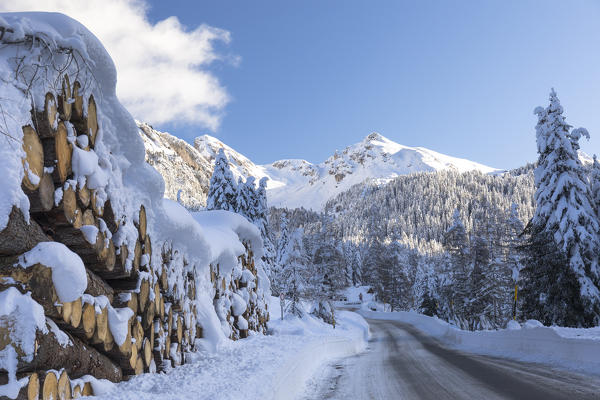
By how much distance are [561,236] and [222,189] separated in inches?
861

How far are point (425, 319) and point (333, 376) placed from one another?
24.7 metres

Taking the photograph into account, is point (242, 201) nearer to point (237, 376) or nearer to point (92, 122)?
point (237, 376)

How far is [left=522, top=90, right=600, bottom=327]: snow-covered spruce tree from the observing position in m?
17.2

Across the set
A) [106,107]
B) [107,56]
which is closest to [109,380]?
[106,107]

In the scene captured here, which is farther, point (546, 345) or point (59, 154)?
point (546, 345)

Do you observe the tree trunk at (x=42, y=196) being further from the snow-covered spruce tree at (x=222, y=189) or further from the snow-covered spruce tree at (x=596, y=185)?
the snow-covered spruce tree at (x=222, y=189)

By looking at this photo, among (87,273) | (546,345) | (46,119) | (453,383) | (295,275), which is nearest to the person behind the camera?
(46,119)

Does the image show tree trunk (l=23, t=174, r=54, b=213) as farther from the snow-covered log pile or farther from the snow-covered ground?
the snow-covered ground

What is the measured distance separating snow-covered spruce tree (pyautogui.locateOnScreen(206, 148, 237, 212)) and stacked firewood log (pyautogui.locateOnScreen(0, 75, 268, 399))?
2412 cm

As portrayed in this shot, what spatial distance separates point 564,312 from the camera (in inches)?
676

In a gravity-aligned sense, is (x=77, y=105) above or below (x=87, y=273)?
above

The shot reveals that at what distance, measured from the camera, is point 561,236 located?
1798cm

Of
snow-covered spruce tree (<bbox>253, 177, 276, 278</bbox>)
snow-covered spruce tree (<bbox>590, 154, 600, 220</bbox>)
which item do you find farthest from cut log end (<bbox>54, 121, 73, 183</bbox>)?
snow-covered spruce tree (<bbox>253, 177, 276, 278</bbox>)

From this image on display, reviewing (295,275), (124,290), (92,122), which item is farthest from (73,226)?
(295,275)
